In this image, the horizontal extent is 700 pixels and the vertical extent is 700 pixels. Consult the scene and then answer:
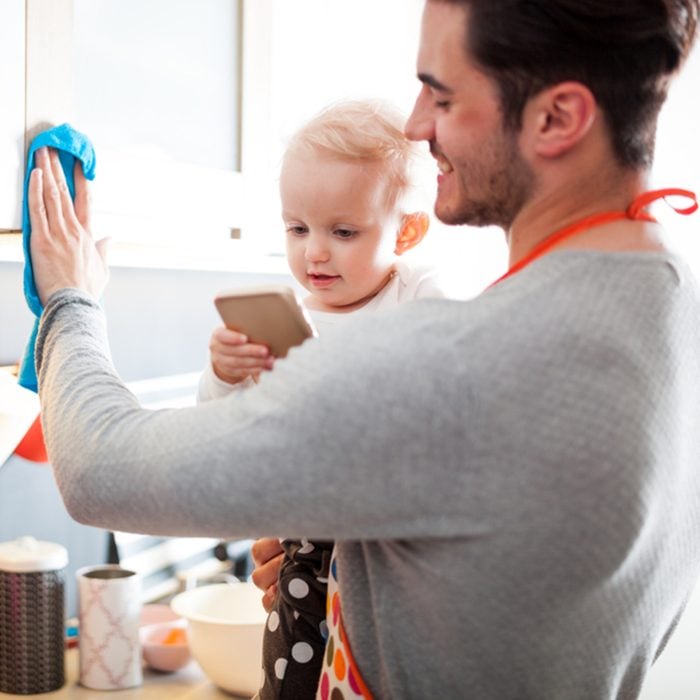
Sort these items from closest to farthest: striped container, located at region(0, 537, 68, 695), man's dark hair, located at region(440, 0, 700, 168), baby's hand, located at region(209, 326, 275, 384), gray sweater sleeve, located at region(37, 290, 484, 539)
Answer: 1. gray sweater sleeve, located at region(37, 290, 484, 539)
2. man's dark hair, located at region(440, 0, 700, 168)
3. baby's hand, located at region(209, 326, 275, 384)
4. striped container, located at region(0, 537, 68, 695)

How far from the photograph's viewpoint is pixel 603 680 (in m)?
0.85

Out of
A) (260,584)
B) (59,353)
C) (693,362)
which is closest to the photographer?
(693,362)

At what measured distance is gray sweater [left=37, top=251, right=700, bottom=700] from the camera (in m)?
0.72

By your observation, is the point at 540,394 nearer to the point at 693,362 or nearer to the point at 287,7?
the point at 693,362

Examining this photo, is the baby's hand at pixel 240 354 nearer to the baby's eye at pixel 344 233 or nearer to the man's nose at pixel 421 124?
the man's nose at pixel 421 124

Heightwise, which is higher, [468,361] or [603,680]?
[468,361]

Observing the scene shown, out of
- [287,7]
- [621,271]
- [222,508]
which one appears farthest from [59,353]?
[287,7]

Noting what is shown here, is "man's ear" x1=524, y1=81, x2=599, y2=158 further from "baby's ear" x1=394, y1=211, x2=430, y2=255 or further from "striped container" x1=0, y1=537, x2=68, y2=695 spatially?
"striped container" x1=0, y1=537, x2=68, y2=695

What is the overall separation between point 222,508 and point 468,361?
0.22 metres

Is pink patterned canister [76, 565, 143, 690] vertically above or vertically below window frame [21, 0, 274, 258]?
below

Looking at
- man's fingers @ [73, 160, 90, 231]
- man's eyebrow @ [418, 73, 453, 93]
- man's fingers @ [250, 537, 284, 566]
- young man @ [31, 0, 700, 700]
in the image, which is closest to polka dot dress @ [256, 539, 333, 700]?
man's fingers @ [250, 537, 284, 566]

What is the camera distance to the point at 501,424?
711mm

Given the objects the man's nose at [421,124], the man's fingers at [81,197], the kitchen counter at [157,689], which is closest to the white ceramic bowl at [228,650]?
the kitchen counter at [157,689]

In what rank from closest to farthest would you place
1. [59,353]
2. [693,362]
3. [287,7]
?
[693,362], [59,353], [287,7]
